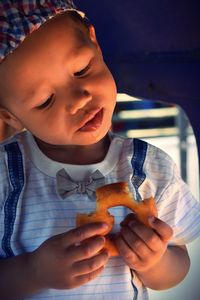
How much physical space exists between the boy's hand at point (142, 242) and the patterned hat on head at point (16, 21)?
288 mm

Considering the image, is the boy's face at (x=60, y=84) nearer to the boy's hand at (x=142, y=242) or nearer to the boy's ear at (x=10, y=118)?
the boy's ear at (x=10, y=118)

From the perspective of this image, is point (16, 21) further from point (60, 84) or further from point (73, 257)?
point (73, 257)

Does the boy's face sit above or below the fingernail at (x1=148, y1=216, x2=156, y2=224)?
above

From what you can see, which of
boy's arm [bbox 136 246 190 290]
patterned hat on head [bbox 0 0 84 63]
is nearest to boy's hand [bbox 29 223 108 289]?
boy's arm [bbox 136 246 190 290]

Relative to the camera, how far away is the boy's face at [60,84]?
855 mm

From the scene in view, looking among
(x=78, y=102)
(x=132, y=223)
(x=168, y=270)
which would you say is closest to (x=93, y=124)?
(x=78, y=102)

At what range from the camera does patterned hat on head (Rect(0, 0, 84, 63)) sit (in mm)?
849

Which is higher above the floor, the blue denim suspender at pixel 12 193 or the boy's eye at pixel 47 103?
the boy's eye at pixel 47 103

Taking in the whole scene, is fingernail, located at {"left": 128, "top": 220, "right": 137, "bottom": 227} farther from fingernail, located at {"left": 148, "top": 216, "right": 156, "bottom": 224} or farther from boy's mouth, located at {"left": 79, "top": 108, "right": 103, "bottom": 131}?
boy's mouth, located at {"left": 79, "top": 108, "right": 103, "bottom": 131}

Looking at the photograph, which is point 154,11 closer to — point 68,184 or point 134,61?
point 134,61

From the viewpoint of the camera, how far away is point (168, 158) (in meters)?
0.99

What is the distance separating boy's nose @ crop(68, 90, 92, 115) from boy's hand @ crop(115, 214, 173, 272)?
168 mm

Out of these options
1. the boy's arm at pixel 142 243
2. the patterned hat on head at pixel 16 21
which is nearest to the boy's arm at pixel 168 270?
the boy's arm at pixel 142 243

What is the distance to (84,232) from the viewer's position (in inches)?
31.7
